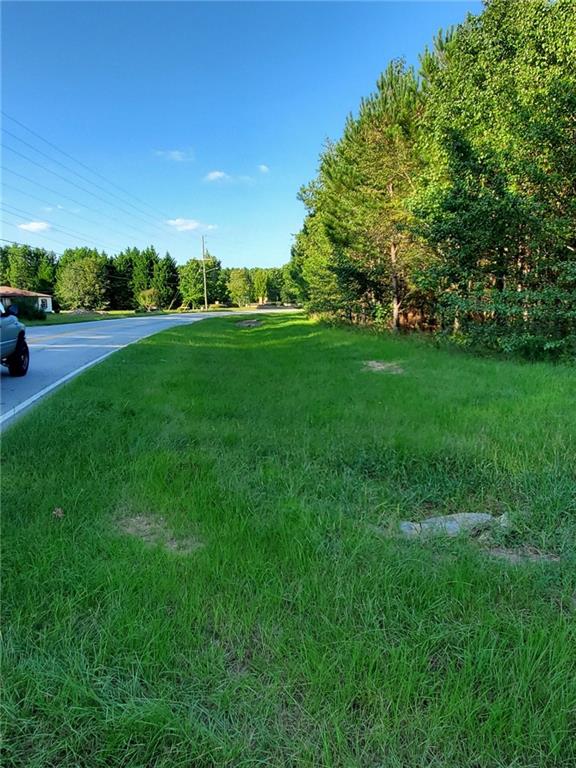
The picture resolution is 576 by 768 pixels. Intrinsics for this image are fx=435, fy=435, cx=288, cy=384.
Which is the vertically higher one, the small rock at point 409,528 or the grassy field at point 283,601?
the grassy field at point 283,601

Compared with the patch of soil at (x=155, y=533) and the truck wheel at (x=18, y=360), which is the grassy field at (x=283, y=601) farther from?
the truck wheel at (x=18, y=360)

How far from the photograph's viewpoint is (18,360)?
28.1 feet

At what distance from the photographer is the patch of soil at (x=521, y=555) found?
2455 millimetres

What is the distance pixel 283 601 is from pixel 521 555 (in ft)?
4.81

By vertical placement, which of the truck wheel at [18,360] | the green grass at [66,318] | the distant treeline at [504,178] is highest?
the distant treeline at [504,178]

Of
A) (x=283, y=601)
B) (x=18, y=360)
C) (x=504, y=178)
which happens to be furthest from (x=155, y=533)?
(x=504, y=178)

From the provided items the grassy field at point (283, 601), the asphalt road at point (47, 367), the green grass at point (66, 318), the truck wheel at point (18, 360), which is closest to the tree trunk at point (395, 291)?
the asphalt road at point (47, 367)

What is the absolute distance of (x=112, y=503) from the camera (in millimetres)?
3031

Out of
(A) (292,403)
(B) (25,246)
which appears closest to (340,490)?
(A) (292,403)

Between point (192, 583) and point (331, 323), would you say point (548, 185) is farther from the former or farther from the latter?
point (331, 323)

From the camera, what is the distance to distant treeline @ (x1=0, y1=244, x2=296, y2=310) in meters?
54.2

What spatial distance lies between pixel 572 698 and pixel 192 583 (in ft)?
5.26

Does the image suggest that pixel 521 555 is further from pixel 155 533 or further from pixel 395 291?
pixel 395 291

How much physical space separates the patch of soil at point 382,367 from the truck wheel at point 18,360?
6917 mm
